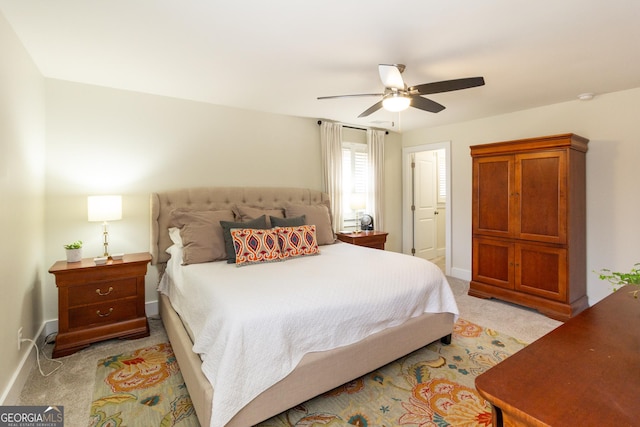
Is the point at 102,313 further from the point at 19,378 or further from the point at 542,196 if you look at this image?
the point at 542,196

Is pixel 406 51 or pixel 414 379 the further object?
pixel 406 51

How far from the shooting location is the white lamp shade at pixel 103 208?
269 centimetres

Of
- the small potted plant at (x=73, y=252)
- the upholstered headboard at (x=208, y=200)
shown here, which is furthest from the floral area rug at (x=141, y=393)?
the upholstered headboard at (x=208, y=200)

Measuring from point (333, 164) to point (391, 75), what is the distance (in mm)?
2378

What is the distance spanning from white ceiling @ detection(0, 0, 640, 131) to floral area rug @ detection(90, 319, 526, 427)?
240 cm

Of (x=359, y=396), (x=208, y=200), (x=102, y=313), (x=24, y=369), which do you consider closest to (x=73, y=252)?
(x=102, y=313)

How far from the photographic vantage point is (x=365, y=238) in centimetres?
423

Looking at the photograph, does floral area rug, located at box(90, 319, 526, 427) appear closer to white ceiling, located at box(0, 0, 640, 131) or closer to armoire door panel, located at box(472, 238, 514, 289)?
armoire door panel, located at box(472, 238, 514, 289)

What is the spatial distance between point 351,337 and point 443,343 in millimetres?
1189

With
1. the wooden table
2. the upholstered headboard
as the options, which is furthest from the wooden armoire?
the wooden table

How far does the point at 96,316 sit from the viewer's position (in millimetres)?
2635

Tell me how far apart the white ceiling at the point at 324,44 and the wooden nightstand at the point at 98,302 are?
1710 mm

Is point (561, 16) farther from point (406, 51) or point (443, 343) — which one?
point (443, 343)

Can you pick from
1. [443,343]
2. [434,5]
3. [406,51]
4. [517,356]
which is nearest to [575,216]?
[443,343]
